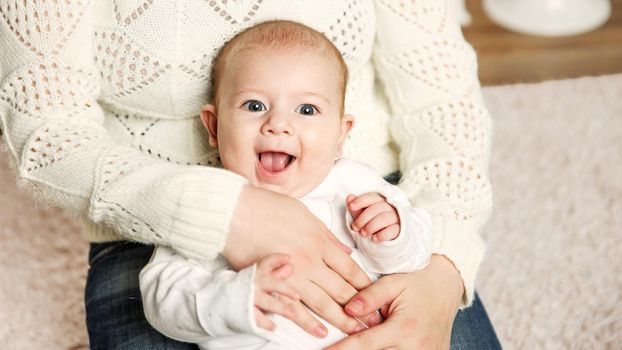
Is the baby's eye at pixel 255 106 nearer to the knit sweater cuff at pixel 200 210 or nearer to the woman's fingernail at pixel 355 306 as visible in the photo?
the knit sweater cuff at pixel 200 210

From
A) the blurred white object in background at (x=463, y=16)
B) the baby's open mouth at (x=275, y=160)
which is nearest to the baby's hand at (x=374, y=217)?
the baby's open mouth at (x=275, y=160)

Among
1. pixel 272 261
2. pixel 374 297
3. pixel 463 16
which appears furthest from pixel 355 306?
pixel 463 16

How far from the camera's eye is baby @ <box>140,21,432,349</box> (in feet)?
3.03

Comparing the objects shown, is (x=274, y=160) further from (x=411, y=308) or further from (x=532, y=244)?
(x=532, y=244)

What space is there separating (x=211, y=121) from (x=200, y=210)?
21 centimetres

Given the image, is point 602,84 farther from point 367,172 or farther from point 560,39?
point 367,172

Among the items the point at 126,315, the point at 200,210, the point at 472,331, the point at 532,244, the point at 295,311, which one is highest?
the point at 200,210

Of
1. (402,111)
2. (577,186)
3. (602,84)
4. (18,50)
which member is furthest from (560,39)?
(18,50)

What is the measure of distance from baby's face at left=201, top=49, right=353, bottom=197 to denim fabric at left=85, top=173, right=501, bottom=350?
0.86ft

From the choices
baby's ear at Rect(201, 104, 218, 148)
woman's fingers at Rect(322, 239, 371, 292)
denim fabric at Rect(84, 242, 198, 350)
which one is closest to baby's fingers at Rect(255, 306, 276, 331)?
woman's fingers at Rect(322, 239, 371, 292)

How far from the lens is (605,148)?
1.97 m

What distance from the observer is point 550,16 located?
2.50m

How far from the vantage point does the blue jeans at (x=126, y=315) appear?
107 centimetres

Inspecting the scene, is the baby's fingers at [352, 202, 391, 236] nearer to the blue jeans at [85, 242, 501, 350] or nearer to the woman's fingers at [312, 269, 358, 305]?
the woman's fingers at [312, 269, 358, 305]
